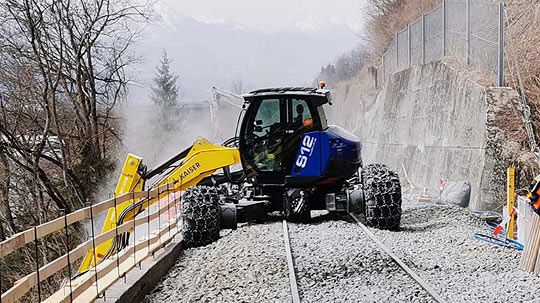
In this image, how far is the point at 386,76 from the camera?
2991 centimetres

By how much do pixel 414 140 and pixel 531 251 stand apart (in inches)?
555

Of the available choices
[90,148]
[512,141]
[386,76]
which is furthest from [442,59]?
[90,148]

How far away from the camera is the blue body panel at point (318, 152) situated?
1178 cm

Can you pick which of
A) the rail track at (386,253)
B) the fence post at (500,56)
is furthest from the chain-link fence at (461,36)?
the rail track at (386,253)

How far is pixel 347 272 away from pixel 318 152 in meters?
4.30

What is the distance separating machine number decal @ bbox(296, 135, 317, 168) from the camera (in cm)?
1180

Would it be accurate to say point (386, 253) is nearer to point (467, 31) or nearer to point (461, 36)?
point (467, 31)

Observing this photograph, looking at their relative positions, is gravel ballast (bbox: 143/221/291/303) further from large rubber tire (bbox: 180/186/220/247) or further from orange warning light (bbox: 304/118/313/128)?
orange warning light (bbox: 304/118/313/128)

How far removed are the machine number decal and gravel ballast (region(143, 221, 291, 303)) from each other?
1.78 metres

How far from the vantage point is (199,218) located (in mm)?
10258

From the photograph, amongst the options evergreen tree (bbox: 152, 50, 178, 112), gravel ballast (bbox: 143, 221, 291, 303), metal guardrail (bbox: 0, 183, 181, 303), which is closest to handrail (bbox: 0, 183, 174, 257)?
metal guardrail (bbox: 0, 183, 181, 303)

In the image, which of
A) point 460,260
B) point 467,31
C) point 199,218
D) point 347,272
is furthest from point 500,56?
point 347,272

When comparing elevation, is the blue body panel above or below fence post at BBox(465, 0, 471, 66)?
below

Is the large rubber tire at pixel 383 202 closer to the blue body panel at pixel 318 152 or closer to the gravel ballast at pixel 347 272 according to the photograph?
the gravel ballast at pixel 347 272
